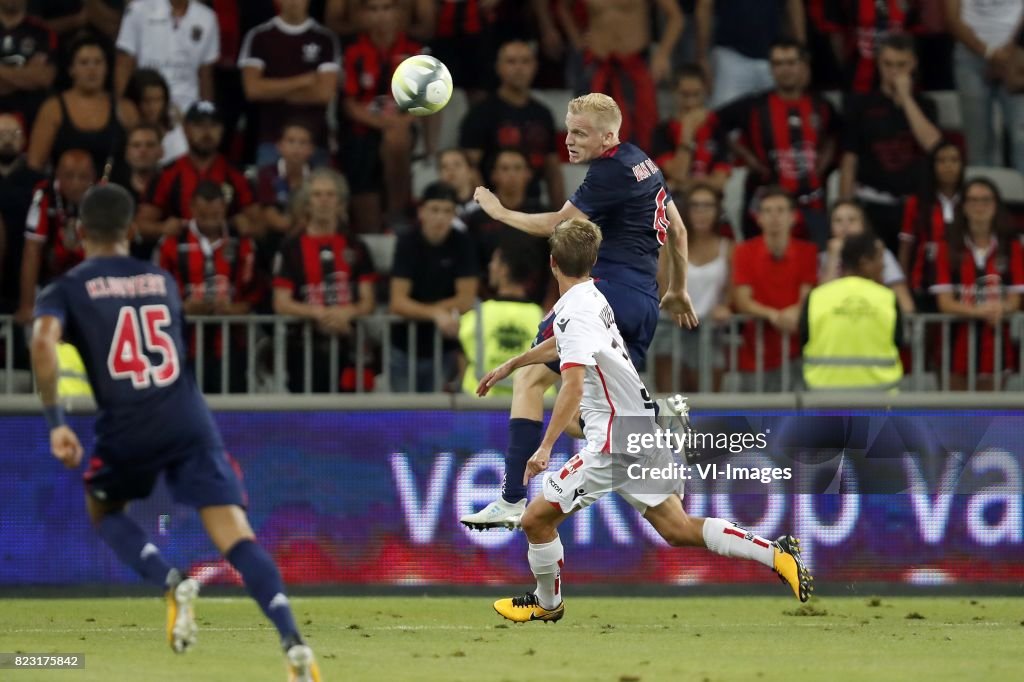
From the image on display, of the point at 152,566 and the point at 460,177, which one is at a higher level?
the point at 460,177

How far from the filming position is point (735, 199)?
582 inches

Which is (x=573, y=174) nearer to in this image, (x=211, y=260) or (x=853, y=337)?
(x=211, y=260)

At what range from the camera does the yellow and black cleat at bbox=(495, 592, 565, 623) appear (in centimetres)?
973

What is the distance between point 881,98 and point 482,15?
135 inches

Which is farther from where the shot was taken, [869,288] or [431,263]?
[431,263]

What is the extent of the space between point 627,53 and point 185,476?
8206 mm

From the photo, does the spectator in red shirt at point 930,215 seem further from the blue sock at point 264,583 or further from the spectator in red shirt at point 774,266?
the blue sock at point 264,583

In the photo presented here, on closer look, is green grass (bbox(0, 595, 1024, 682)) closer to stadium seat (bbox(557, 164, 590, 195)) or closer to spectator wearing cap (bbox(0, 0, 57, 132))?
stadium seat (bbox(557, 164, 590, 195))

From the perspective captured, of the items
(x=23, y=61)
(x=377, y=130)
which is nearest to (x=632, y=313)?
(x=377, y=130)

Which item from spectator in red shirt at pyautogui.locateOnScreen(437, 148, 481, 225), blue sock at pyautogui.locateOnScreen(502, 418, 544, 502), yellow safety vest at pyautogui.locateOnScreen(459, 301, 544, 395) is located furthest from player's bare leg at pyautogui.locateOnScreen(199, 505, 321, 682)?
spectator in red shirt at pyautogui.locateOnScreen(437, 148, 481, 225)

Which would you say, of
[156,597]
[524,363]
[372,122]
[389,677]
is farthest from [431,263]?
[389,677]

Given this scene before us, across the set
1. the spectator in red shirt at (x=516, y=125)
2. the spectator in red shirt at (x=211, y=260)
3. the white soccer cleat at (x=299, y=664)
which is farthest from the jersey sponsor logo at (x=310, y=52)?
the white soccer cleat at (x=299, y=664)

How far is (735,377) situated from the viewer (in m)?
12.5

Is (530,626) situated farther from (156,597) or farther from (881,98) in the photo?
(881,98)
